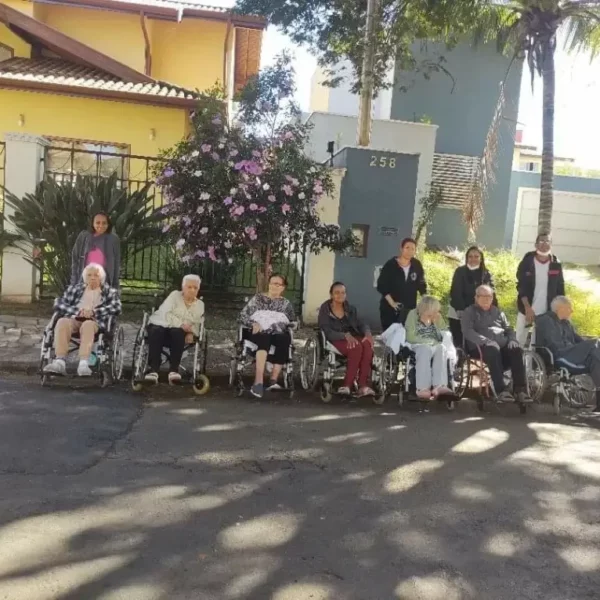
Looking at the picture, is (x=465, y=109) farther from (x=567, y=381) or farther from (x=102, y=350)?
(x=102, y=350)

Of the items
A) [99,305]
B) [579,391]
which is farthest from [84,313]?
[579,391]

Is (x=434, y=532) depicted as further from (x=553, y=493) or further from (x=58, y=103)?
(x=58, y=103)

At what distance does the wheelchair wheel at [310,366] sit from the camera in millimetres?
6516

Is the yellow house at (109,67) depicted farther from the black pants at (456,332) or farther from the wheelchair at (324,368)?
the wheelchair at (324,368)

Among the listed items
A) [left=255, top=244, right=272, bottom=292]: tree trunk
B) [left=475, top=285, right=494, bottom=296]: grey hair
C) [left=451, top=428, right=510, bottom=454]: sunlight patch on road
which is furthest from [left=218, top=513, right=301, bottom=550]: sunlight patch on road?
[left=255, top=244, right=272, bottom=292]: tree trunk

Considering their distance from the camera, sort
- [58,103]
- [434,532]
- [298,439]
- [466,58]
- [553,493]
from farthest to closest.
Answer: [466,58], [58,103], [298,439], [553,493], [434,532]

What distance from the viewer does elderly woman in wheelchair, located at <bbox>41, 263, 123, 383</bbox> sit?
6.02 m

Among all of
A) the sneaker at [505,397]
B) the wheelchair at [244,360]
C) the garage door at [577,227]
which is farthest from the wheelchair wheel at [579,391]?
the garage door at [577,227]

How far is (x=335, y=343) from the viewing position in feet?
21.1

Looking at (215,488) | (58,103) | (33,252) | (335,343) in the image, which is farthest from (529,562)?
(58,103)

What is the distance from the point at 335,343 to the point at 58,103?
32.6 ft

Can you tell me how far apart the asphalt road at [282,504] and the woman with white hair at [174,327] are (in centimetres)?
43

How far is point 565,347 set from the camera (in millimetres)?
6621

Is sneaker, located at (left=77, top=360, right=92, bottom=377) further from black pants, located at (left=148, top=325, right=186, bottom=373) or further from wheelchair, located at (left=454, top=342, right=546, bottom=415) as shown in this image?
wheelchair, located at (left=454, top=342, right=546, bottom=415)
